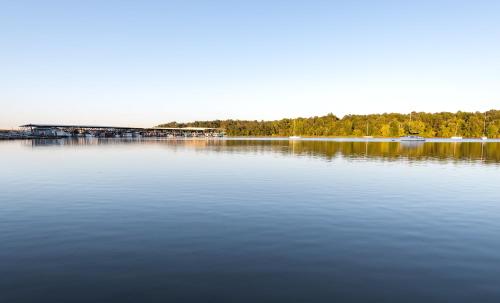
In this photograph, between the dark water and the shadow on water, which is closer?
the dark water

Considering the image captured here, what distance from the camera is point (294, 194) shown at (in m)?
31.0

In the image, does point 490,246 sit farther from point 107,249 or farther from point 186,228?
point 107,249

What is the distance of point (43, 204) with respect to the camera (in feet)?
86.3

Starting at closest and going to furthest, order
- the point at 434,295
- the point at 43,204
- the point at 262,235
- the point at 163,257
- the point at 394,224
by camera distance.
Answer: the point at 434,295, the point at 163,257, the point at 262,235, the point at 394,224, the point at 43,204

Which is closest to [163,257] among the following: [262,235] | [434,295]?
[262,235]

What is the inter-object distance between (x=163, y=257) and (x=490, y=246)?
16040mm

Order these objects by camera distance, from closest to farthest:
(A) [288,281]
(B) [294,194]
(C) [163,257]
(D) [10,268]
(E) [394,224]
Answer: (A) [288,281] < (D) [10,268] < (C) [163,257] < (E) [394,224] < (B) [294,194]

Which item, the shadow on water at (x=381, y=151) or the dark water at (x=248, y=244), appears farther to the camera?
the shadow on water at (x=381, y=151)

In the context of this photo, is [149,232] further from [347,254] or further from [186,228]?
[347,254]

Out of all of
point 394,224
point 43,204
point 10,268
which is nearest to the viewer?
point 10,268

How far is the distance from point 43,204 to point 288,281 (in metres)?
22.3

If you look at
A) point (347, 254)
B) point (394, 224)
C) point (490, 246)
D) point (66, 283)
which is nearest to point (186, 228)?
point (66, 283)

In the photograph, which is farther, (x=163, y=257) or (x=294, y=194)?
(x=294, y=194)

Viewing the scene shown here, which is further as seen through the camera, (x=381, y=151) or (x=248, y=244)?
(x=381, y=151)
